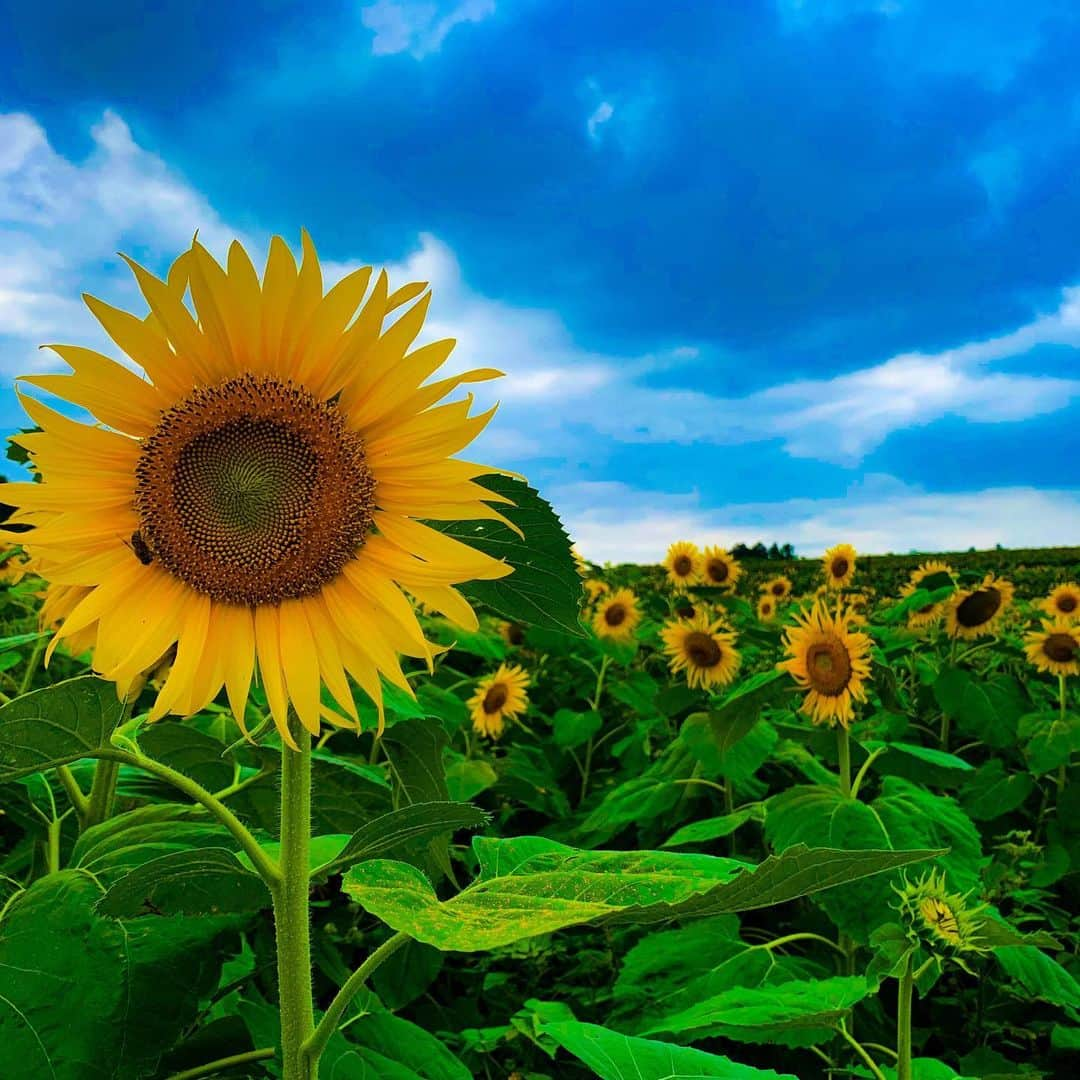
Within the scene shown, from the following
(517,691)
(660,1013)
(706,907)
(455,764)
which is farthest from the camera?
(517,691)

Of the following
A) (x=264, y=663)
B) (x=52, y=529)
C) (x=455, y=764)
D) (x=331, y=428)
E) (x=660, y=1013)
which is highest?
(x=331, y=428)

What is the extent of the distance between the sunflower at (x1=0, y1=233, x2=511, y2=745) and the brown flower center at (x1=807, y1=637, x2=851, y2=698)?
8.49 ft

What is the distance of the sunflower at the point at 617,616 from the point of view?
22.1ft

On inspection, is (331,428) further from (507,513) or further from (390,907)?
(390,907)

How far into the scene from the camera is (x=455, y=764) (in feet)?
14.3

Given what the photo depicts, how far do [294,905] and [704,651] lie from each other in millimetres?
4382

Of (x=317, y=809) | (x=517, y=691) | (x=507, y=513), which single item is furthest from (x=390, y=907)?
A: (x=517, y=691)

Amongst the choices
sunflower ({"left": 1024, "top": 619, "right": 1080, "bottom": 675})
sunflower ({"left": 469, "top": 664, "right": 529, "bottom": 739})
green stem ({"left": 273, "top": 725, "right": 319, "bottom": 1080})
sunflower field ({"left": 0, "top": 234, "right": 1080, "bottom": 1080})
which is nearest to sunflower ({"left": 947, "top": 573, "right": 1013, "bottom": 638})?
sunflower ({"left": 1024, "top": 619, "right": 1080, "bottom": 675})

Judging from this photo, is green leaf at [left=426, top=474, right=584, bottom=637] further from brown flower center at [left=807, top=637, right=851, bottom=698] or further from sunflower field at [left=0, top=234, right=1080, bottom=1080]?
brown flower center at [left=807, top=637, right=851, bottom=698]

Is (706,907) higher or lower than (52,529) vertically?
lower

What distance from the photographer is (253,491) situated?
5.19 feet

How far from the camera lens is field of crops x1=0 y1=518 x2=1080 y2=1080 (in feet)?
4.48

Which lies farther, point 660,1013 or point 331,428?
point 660,1013

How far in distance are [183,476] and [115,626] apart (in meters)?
0.23
